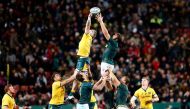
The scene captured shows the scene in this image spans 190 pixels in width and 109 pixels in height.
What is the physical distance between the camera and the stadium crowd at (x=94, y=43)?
32.8m

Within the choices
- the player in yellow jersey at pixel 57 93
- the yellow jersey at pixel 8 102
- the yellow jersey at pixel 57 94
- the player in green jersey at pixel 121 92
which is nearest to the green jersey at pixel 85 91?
the player in green jersey at pixel 121 92

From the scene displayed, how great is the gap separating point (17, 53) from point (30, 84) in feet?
5.87

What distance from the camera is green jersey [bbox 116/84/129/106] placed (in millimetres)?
22922

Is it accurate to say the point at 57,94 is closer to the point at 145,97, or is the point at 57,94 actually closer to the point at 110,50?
the point at 110,50

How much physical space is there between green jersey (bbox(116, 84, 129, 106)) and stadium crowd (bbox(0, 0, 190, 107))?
24.0 ft

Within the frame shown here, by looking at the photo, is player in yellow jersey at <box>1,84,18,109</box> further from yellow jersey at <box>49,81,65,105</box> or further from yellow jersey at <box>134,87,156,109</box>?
yellow jersey at <box>134,87,156,109</box>

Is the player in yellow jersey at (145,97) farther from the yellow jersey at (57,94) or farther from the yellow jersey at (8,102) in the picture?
the yellow jersey at (8,102)

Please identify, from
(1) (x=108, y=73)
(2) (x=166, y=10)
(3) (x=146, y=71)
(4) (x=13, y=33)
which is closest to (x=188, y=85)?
(3) (x=146, y=71)

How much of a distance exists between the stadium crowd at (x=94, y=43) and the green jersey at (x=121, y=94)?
7.33m

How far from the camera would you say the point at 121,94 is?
23.0 meters

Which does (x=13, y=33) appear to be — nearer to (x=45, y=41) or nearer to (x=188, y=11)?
(x=45, y=41)

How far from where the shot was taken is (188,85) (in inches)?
1348

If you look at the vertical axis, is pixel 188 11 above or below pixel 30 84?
above

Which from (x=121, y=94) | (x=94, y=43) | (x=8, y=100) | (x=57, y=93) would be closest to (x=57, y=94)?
(x=57, y=93)
